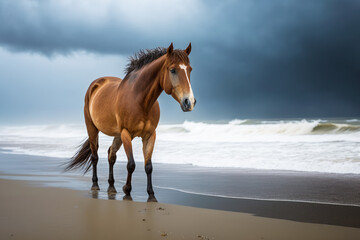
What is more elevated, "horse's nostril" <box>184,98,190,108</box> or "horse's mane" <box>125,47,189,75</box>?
"horse's mane" <box>125,47,189,75</box>

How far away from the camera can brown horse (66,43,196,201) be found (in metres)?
4.21

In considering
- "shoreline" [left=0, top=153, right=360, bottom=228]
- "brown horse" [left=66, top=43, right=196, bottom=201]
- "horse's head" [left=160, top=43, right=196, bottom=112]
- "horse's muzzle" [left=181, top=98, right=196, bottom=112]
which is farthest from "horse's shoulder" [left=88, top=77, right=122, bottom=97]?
"horse's muzzle" [left=181, top=98, right=196, bottom=112]

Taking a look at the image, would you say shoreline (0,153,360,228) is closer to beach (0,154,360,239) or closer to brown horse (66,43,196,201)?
beach (0,154,360,239)

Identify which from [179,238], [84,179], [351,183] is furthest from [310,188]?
[84,179]

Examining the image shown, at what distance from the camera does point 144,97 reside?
184 inches

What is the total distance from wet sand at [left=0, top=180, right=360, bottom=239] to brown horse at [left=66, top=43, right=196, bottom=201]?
0.90 metres

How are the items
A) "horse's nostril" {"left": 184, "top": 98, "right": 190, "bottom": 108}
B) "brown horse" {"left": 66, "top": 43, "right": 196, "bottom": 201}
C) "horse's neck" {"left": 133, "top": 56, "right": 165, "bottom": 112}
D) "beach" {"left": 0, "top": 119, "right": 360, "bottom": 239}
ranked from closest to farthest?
"beach" {"left": 0, "top": 119, "right": 360, "bottom": 239}, "horse's nostril" {"left": 184, "top": 98, "right": 190, "bottom": 108}, "brown horse" {"left": 66, "top": 43, "right": 196, "bottom": 201}, "horse's neck" {"left": 133, "top": 56, "right": 165, "bottom": 112}

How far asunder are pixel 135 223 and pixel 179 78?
67.6 inches

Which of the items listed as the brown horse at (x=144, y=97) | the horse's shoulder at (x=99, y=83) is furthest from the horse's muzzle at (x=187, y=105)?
the horse's shoulder at (x=99, y=83)

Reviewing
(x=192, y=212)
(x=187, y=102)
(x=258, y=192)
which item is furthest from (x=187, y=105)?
(x=258, y=192)

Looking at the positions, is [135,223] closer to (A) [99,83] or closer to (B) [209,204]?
(B) [209,204]

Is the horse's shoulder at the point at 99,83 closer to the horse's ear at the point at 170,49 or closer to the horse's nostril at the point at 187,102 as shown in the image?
the horse's ear at the point at 170,49

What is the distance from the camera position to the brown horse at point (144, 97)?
13.8 ft

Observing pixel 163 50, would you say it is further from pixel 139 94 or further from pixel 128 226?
pixel 128 226
